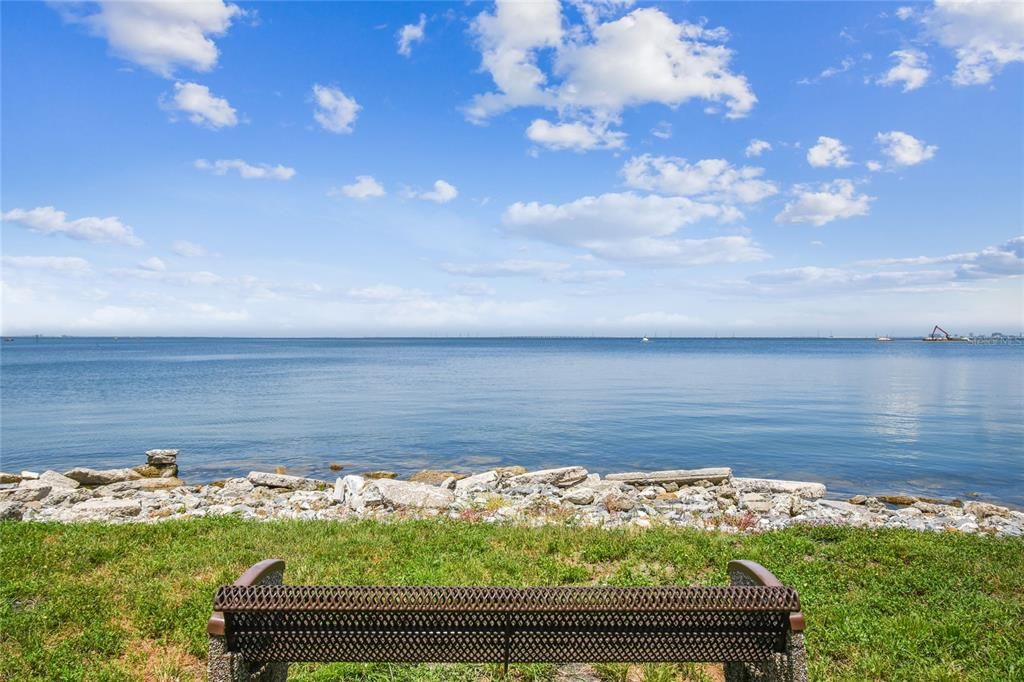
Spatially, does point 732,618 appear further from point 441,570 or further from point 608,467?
point 608,467

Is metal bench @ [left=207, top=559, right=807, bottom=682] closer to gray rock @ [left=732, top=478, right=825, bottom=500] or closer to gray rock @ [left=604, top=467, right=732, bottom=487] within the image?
gray rock @ [left=732, top=478, right=825, bottom=500]

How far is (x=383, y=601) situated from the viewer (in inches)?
134

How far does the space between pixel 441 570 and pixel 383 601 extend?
13.4 feet

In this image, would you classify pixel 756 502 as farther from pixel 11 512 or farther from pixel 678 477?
pixel 11 512

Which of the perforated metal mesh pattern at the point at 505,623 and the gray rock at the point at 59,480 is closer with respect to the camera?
the perforated metal mesh pattern at the point at 505,623

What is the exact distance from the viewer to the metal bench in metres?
3.37

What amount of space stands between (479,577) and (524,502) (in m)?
5.75

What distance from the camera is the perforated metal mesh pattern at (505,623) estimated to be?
3.37 m

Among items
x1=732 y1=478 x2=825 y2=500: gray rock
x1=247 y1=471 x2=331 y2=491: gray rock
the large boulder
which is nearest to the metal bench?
x1=732 y1=478 x2=825 y2=500: gray rock

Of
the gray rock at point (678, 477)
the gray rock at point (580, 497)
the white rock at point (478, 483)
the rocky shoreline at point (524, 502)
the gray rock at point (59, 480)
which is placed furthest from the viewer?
the gray rock at point (678, 477)

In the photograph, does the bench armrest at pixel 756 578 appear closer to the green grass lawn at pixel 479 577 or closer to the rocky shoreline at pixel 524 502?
the green grass lawn at pixel 479 577

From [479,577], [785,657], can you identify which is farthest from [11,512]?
[785,657]

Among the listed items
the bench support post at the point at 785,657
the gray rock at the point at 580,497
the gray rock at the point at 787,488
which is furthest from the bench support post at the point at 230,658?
the gray rock at the point at 787,488

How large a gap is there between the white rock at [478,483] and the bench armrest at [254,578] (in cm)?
1079
